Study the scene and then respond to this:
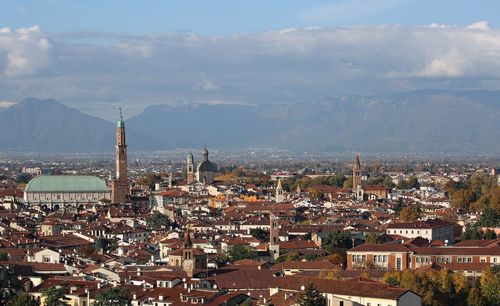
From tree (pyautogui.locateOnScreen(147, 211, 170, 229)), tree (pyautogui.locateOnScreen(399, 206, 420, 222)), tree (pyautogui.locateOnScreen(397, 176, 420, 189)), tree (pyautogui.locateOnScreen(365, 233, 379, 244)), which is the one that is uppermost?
tree (pyautogui.locateOnScreen(365, 233, 379, 244))

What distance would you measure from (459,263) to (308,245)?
10978 mm

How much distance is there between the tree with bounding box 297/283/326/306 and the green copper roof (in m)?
73.5

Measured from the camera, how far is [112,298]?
34.2 metres

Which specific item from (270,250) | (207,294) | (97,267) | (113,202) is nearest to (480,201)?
(113,202)

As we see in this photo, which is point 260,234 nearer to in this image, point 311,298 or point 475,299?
point 475,299

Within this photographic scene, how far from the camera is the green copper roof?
10419cm

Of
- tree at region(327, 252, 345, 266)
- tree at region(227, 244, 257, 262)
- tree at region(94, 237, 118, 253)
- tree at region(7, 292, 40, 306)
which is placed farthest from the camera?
tree at region(94, 237, 118, 253)

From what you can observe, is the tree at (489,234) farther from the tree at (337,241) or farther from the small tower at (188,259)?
the small tower at (188,259)

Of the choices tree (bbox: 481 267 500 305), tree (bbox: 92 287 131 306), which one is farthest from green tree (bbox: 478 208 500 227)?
tree (bbox: 92 287 131 306)

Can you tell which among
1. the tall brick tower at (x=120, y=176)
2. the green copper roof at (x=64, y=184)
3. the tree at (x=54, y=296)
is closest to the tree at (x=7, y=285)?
the tree at (x=54, y=296)

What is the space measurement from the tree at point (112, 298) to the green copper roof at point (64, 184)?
232 ft

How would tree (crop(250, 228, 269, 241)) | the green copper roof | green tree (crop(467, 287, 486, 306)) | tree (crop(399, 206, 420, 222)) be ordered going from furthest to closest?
the green copper roof < tree (crop(399, 206, 420, 222)) < tree (crop(250, 228, 269, 241)) < green tree (crop(467, 287, 486, 306))

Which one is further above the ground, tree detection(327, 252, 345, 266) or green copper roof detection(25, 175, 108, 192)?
green copper roof detection(25, 175, 108, 192)

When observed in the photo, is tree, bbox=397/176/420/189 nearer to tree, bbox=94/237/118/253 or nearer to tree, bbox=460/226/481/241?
tree, bbox=460/226/481/241
